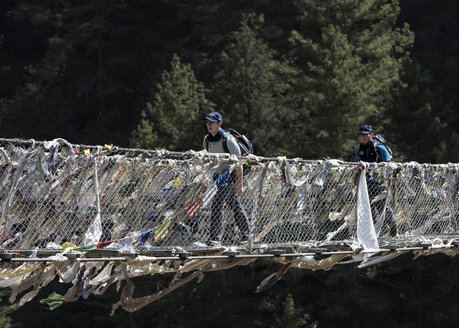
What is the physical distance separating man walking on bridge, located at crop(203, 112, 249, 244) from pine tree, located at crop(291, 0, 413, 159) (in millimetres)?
23042

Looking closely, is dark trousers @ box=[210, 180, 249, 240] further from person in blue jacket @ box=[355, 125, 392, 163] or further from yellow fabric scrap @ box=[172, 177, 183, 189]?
person in blue jacket @ box=[355, 125, 392, 163]

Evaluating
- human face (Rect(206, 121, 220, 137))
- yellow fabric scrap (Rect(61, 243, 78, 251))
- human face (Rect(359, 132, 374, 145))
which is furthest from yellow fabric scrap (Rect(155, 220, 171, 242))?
human face (Rect(359, 132, 374, 145))

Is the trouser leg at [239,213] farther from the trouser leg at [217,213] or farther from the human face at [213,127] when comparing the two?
the human face at [213,127]

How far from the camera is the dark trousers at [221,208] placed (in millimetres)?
8570

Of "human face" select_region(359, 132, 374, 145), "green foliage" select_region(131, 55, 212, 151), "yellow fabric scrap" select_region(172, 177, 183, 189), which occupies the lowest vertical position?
"green foliage" select_region(131, 55, 212, 151)

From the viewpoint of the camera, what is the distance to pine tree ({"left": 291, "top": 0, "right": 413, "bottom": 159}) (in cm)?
3197

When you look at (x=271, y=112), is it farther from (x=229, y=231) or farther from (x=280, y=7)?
(x=229, y=231)

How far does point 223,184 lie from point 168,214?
573mm

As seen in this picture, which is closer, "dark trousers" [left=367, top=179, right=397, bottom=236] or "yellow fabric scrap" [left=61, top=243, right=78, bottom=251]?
"yellow fabric scrap" [left=61, top=243, right=78, bottom=251]

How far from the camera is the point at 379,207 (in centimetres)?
1003

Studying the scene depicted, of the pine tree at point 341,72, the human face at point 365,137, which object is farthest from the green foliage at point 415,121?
the human face at point 365,137

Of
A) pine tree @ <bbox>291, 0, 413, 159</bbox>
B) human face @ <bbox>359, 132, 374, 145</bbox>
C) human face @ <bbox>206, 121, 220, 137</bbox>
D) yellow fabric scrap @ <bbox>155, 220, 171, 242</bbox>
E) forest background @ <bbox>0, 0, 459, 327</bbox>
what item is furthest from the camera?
forest background @ <bbox>0, 0, 459, 327</bbox>

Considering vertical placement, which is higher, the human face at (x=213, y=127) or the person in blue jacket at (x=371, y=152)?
the human face at (x=213, y=127)

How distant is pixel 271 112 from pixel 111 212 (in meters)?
24.7
